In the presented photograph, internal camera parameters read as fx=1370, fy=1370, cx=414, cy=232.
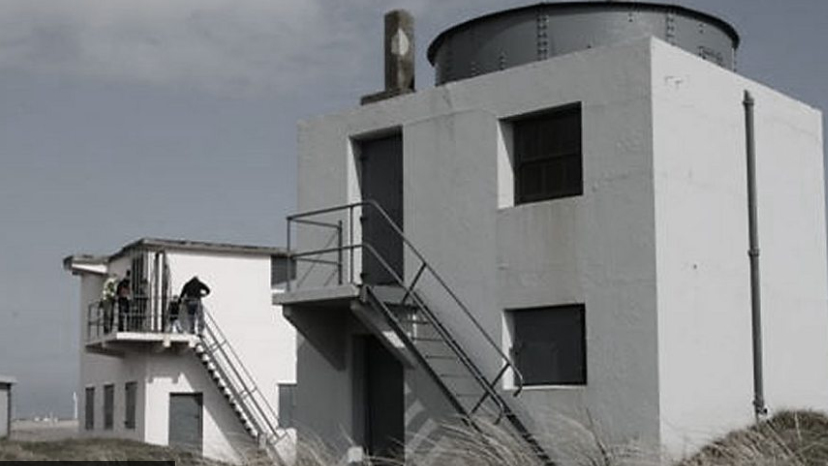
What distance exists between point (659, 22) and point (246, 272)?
878 inches

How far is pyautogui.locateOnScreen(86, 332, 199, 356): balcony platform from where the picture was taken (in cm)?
3775

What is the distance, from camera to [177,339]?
3825 cm

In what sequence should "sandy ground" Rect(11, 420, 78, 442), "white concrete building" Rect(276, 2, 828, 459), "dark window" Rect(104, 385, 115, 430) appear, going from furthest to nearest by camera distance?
1. "sandy ground" Rect(11, 420, 78, 442)
2. "dark window" Rect(104, 385, 115, 430)
3. "white concrete building" Rect(276, 2, 828, 459)

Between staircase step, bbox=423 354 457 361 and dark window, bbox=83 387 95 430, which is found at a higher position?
staircase step, bbox=423 354 457 361

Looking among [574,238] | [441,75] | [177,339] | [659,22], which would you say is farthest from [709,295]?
[177,339]

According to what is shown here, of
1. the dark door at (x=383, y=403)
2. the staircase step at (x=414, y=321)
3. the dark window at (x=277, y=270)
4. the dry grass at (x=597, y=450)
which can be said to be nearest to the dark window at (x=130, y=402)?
the dark window at (x=277, y=270)

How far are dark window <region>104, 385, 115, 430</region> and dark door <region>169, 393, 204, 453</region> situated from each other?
2.65m

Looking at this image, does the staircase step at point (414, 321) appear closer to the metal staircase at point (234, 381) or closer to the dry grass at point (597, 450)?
the dry grass at point (597, 450)

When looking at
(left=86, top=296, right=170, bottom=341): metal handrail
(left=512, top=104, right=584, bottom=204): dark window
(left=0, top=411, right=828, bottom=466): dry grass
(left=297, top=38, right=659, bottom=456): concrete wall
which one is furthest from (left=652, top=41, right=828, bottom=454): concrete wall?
(left=86, top=296, right=170, bottom=341): metal handrail

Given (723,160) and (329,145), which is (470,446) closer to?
(723,160)

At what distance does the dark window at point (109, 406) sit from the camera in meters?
41.1

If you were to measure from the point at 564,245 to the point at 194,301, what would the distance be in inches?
836

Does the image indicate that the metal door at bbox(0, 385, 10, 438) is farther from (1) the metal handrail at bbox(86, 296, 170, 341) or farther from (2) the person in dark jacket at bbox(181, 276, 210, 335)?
(2) the person in dark jacket at bbox(181, 276, 210, 335)

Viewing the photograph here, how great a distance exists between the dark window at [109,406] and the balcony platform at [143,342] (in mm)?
2069
